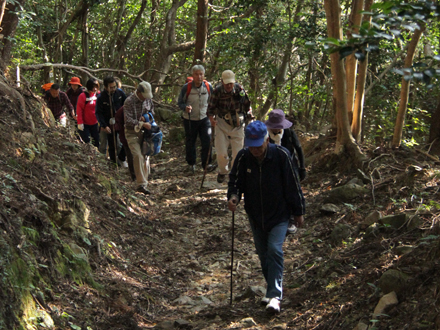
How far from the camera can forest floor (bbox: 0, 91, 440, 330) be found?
4641mm

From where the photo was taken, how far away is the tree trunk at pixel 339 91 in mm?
9469

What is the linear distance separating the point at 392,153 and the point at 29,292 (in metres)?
7.21

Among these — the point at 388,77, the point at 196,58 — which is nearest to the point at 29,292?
the point at 196,58

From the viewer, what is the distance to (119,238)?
22.7ft

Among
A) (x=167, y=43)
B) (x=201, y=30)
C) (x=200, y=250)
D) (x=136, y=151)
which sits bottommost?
(x=200, y=250)

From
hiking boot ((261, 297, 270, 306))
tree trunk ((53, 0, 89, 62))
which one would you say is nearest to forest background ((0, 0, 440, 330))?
hiking boot ((261, 297, 270, 306))

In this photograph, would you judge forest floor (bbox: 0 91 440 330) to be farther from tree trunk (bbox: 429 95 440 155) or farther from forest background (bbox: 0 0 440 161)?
forest background (bbox: 0 0 440 161)

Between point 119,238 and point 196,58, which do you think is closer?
point 119,238

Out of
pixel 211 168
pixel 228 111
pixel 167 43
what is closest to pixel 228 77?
pixel 228 111

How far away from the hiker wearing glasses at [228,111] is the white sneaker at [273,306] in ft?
15.7

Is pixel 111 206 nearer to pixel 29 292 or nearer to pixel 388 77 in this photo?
pixel 29 292

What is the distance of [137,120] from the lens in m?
9.06

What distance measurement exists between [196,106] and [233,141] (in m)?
1.19

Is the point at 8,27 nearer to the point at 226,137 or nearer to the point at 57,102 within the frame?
the point at 57,102
